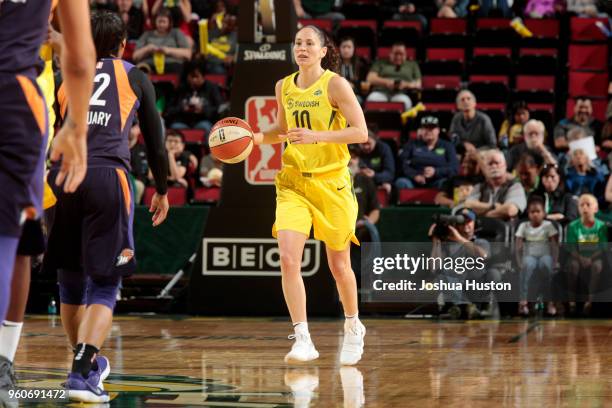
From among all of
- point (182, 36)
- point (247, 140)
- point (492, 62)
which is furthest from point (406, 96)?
point (247, 140)

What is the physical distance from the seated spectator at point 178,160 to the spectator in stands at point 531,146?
136 inches

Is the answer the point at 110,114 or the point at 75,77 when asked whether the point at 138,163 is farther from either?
the point at 75,77

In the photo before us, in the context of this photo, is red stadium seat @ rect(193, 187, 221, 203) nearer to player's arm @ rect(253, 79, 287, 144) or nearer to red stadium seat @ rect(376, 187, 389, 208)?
red stadium seat @ rect(376, 187, 389, 208)

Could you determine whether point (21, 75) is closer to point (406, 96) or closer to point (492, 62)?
point (406, 96)

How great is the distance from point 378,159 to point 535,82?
3.43 m

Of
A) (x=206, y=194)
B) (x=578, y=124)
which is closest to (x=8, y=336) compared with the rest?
(x=206, y=194)

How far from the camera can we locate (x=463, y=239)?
10578mm

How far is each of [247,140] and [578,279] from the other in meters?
4.74

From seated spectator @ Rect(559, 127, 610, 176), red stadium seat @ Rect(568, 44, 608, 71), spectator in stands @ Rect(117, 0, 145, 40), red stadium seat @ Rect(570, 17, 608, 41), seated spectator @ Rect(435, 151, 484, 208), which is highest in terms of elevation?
spectator in stands @ Rect(117, 0, 145, 40)

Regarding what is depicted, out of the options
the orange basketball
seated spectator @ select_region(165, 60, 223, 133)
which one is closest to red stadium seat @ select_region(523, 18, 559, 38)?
seated spectator @ select_region(165, 60, 223, 133)

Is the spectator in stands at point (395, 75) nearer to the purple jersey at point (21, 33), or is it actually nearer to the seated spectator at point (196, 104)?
the seated spectator at point (196, 104)

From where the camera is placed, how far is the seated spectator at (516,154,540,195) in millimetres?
11539

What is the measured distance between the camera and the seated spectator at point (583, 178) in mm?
11555

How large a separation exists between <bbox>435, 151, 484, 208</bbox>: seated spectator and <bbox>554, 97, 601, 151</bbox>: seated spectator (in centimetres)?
165
